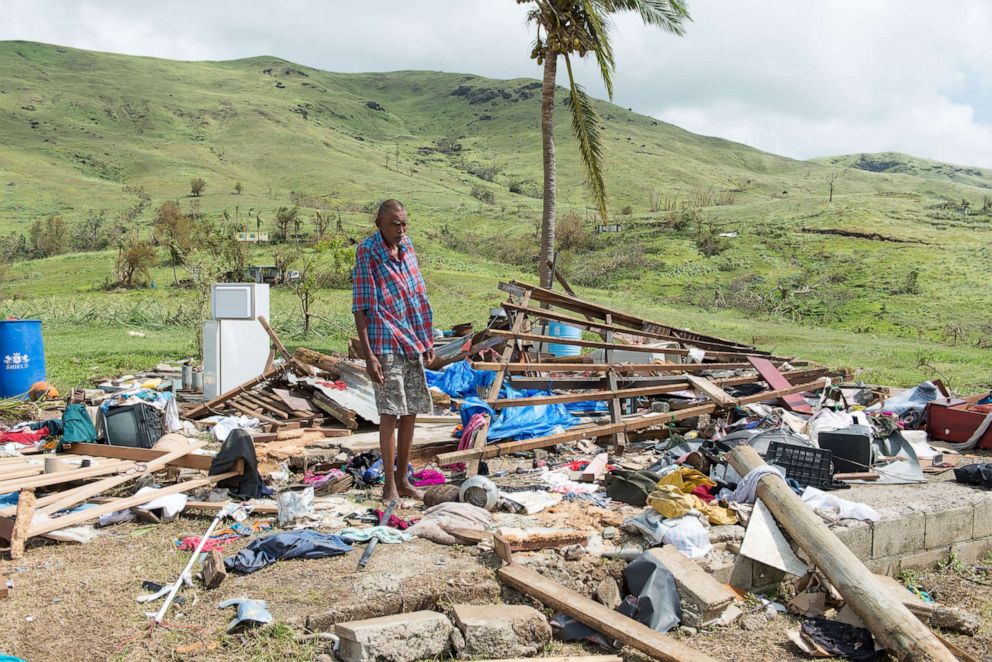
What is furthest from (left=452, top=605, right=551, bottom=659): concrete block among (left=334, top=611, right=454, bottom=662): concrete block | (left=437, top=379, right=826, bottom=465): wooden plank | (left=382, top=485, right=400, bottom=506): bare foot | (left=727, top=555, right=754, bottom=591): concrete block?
(left=437, top=379, right=826, bottom=465): wooden plank

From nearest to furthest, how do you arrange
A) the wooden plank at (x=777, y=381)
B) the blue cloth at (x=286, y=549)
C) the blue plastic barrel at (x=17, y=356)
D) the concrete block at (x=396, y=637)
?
the concrete block at (x=396, y=637)
the blue cloth at (x=286, y=549)
the wooden plank at (x=777, y=381)
the blue plastic barrel at (x=17, y=356)

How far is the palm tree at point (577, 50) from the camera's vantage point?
495 inches

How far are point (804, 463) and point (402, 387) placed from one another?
9.94 feet

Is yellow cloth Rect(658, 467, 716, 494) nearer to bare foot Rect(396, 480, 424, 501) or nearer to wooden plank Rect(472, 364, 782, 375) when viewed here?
bare foot Rect(396, 480, 424, 501)

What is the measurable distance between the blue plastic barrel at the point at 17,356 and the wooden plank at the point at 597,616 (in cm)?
840

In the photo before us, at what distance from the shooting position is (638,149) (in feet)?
312

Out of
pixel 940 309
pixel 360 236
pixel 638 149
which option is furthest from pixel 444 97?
pixel 940 309

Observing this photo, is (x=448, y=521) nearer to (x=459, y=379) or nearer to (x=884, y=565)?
(x=884, y=565)

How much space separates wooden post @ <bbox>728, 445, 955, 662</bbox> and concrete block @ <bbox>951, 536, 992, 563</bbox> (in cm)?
160

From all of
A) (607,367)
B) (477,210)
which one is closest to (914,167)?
(477,210)

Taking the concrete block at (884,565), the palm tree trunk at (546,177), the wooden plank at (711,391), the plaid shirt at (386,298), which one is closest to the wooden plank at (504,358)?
the plaid shirt at (386,298)

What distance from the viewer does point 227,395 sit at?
8617 millimetres

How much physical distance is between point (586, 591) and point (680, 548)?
665mm

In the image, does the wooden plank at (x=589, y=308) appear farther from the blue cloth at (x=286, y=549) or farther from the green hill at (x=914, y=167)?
the green hill at (x=914, y=167)
